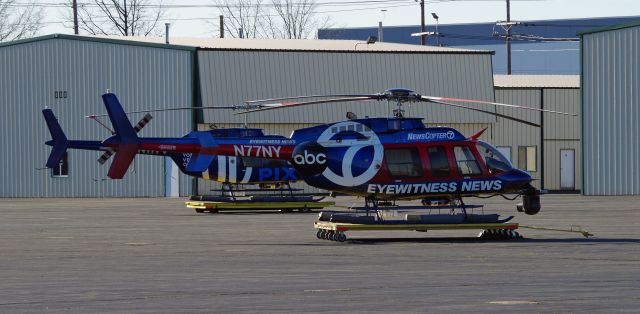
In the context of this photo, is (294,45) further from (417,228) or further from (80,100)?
(417,228)

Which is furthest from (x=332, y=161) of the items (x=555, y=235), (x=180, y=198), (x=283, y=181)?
(x=180, y=198)

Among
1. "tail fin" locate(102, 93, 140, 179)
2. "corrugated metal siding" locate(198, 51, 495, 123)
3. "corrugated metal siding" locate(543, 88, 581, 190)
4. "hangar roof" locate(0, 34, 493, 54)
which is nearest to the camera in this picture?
"tail fin" locate(102, 93, 140, 179)

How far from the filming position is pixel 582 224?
32.2 m

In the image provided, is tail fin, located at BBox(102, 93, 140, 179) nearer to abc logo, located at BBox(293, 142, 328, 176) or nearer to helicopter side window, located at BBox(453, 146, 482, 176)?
abc logo, located at BBox(293, 142, 328, 176)

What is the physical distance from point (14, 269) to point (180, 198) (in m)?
36.0

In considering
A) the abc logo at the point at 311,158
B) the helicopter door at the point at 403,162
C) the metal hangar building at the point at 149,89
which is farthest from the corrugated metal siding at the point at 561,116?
the abc logo at the point at 311,158

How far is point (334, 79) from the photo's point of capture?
197ft

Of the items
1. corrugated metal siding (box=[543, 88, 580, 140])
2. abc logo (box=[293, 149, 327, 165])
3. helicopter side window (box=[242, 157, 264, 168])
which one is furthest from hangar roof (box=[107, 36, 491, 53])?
abc logo (box=[293, 149, 327, 165])

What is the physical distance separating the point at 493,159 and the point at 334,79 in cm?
3338

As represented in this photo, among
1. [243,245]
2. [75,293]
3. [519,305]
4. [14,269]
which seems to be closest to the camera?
[519,305]

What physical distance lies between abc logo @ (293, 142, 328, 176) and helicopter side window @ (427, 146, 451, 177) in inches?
80.9

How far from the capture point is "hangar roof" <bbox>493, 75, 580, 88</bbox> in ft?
218

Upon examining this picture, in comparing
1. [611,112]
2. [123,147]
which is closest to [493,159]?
[123,147]

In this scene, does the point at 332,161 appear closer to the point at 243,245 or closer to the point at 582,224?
the point at 243,245
